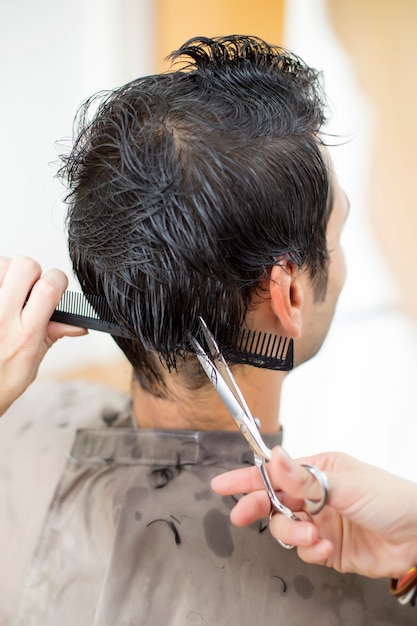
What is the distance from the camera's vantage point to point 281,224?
3.10 ft

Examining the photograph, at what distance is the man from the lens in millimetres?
900

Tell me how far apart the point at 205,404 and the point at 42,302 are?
363 millimetres

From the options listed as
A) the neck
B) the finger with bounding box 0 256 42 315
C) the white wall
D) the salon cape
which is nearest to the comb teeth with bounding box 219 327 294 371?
the neck

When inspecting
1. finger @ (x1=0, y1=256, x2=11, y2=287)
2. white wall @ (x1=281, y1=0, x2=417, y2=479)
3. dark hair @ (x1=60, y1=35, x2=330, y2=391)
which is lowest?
white wall @ (x1=281, y1=0, x2=417, y2=479)

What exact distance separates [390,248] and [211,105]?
4.62 ft

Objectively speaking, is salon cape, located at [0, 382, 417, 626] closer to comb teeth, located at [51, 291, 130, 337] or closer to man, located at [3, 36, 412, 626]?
man, located at [3, 36, 412, 626]

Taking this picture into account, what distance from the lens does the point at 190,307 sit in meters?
0.94

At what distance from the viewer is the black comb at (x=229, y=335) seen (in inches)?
39.1

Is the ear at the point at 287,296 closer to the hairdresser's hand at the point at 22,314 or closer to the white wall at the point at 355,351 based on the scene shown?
the hairdresser's hand at the point at 22,314

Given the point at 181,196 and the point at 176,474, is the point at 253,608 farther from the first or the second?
the point at 181,196

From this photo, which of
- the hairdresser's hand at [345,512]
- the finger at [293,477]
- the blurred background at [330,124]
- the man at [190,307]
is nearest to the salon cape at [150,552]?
the man at [190,307]

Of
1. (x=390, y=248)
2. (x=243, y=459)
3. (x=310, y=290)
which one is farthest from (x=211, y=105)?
(x=390, y=248)

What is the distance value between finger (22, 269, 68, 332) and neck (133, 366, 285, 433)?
256 millimetres

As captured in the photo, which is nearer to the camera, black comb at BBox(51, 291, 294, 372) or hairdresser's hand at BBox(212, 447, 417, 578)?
hairdresser's hand at BBox(212, 447, 417, 578)
